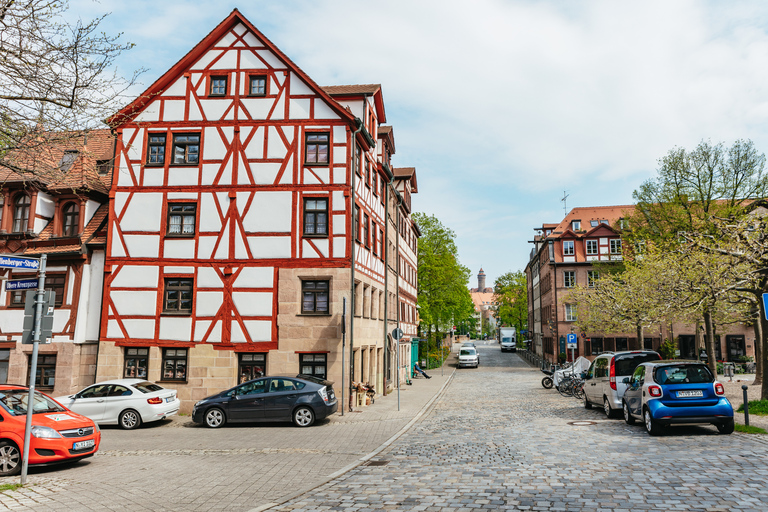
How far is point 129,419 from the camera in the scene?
17.2m

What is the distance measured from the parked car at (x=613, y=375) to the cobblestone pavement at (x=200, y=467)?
20.5ft

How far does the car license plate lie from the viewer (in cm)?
1085

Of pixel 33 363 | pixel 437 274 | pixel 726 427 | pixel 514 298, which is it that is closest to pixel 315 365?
pixel 33 363

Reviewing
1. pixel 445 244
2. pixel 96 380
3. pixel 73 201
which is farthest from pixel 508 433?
pixel 445 244

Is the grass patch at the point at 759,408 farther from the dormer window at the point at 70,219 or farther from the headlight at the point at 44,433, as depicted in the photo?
the dormer window at the point at 70,219

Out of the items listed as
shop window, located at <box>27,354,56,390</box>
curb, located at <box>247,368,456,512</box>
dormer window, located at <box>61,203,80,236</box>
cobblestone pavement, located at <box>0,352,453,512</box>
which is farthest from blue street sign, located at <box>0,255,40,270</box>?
dormer window, located at <box>61,203,80,236</box>

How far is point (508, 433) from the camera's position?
47.4 ft

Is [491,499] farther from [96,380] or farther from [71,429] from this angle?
[96,380]

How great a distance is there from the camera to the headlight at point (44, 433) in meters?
10.4

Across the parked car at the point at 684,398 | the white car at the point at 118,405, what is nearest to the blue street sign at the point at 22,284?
the white car at the point at 118,405

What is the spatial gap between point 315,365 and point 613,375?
9796 millimetres

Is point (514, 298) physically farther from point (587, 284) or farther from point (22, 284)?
point (22, 284)

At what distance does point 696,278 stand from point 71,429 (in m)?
20.4

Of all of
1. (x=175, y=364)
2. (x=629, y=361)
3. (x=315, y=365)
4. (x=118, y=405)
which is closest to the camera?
(x=118, y=405)
